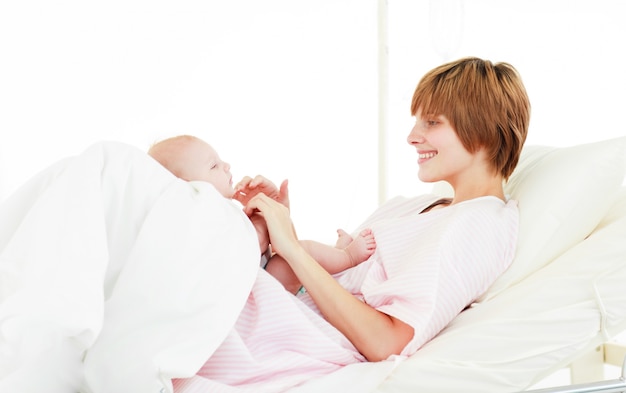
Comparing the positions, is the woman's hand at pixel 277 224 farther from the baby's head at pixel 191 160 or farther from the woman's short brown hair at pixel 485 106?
the woman's short brown hair at pixel 485 106

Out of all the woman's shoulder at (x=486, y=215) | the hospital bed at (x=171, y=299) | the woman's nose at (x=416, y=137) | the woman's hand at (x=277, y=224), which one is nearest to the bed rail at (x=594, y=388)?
the hospital bed at (x=171, y=299)

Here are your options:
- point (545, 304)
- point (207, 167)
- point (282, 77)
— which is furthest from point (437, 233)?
point (282, 77)

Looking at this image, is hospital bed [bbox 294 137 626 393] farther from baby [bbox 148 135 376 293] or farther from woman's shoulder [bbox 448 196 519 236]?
baby [bbox 148 135 376 293]

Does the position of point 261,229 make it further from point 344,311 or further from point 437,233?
point 437,233

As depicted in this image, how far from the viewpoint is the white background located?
10.7 feet

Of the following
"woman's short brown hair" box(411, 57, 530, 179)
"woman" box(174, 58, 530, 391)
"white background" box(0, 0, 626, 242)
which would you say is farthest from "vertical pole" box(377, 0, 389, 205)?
"woman's short brown hair" box(411, 57, 530, 179)

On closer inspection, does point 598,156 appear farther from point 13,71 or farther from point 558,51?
point 13,71

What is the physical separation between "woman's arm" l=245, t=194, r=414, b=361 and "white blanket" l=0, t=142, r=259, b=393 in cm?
13

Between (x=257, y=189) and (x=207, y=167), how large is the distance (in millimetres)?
219

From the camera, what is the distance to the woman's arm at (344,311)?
4.28 feet

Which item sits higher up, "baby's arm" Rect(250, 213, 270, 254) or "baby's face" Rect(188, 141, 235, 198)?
"baby's face" Rect(188, 141, 235, 198)

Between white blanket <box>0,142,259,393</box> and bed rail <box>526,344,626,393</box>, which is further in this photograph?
bed rail <box>526,344,626,393</box>

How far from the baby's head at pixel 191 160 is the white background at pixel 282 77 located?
2156 millimetres

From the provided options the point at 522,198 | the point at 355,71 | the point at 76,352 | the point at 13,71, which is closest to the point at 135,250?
the point at 76,352
